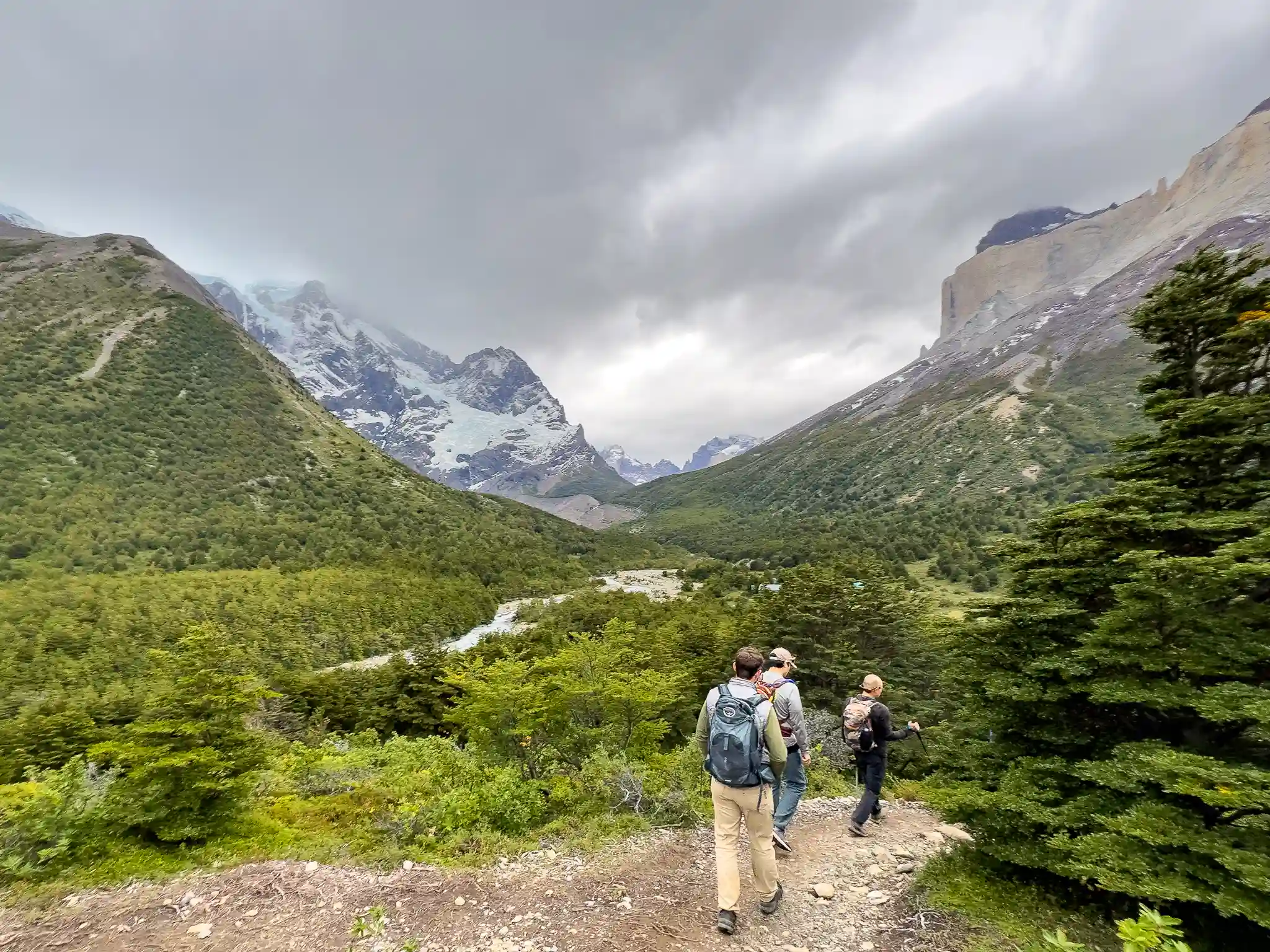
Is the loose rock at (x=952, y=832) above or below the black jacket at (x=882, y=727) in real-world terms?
below

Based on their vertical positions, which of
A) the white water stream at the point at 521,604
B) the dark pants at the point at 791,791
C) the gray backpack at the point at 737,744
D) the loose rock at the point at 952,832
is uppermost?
the gray backpack at the point at 737,744

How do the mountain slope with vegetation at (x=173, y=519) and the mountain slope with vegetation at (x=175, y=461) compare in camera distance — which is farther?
the mountain slope with vegetation at (x=175, y=461)

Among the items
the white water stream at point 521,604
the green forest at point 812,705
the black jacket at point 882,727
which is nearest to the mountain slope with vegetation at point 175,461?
the white water stream at point 521,604

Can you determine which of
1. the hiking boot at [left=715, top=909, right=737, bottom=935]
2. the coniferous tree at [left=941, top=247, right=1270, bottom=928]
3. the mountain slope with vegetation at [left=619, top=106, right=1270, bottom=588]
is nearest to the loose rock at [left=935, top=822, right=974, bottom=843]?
the coniferous tree at [left=941, top=247, right=1270, bottom=928]

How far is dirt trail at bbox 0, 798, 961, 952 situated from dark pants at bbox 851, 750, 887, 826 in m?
0.83

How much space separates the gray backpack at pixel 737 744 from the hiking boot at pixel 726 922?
1248 mm

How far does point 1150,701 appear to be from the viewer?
4309 millimetres

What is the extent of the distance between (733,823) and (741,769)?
2.00ft

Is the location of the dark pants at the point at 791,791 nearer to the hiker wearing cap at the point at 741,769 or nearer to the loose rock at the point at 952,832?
the hiker wearing cap at the point at 741,769

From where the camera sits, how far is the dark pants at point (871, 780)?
7387 mm

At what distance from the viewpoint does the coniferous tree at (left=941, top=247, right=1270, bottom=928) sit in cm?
377

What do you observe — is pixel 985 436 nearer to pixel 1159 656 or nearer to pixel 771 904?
pixel 1159 656

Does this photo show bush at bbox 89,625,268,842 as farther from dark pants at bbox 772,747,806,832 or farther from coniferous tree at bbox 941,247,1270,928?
coniferous tree at bbox 941,247,1270,928

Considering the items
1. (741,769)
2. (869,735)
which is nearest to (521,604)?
(869,735)
